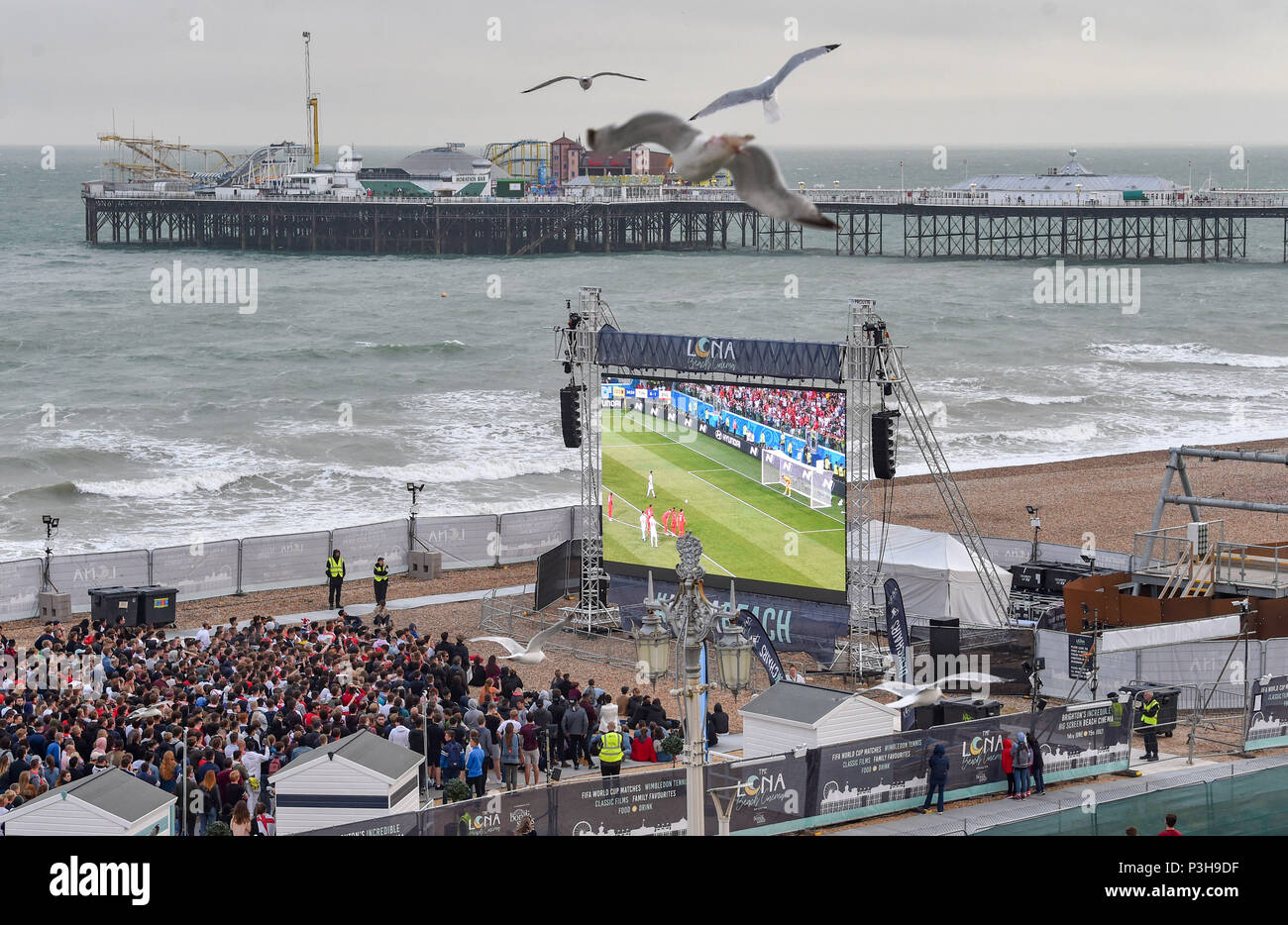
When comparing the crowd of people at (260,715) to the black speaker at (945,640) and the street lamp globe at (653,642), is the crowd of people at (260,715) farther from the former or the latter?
the street lamp globe at (653,642)

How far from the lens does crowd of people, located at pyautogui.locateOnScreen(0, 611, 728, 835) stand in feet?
50.5

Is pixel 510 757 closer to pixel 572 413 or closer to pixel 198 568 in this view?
pixel 572 413

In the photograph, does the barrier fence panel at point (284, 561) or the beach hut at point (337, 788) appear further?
the barrier fence panel at point (284, 561)

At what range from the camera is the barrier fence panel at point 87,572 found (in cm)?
2770

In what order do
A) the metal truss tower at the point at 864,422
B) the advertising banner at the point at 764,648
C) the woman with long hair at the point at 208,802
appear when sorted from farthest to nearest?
the metal truss tower at the point at 864,422
the advertising banner at the point at 764,648
the woman with long hair at the point at 208,802

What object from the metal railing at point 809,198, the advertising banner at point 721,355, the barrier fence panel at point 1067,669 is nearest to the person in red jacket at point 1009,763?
the barrier fence panel at point 1067,669

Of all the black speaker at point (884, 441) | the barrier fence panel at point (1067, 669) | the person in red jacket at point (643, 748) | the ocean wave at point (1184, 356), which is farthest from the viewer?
the ocean wave at point (1184, 356)

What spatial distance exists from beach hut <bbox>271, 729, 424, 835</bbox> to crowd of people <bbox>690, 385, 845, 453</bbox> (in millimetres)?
11821

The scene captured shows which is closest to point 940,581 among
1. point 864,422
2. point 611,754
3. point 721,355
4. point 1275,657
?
point 864,422

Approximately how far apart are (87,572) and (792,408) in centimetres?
1269

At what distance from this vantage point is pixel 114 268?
11156cm

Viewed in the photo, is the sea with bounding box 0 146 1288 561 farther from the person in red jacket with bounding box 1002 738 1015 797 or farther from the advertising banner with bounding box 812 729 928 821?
the person in red jacket with bounding box 1002 738 1015 797

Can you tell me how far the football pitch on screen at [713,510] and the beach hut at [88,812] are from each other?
521 inches
